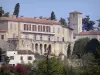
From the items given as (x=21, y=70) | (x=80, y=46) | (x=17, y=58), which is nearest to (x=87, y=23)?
(x=80, y=46)

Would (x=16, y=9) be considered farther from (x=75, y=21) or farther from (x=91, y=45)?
(x=91, y=45)

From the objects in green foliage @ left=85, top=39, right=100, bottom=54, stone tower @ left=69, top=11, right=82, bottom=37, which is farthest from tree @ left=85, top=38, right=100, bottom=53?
stone tower @ left=69, top=11, right=82, bottom=37

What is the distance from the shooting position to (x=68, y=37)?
96562mm

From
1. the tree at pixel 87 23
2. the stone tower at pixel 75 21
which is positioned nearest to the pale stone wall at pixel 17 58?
the stone tower at pixel 75 21

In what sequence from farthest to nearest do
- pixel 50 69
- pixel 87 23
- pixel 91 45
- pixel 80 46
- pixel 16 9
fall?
pixel 87 23, pixel 16 9, pixel 80 46, pixel 91 45, pixel 50 69

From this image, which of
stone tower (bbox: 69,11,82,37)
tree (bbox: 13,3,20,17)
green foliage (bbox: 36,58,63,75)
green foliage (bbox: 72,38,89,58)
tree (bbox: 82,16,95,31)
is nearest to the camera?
green foliage (bbox: 36,58,63,75)

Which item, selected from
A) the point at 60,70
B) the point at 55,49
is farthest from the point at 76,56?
the point at 60,70

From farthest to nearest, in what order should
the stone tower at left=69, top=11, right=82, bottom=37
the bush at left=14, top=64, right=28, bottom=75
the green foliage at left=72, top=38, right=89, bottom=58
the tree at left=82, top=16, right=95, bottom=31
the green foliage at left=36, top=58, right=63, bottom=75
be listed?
the tree at left=82, top=16, right=95, bottom=31, the stone tower at left=69, top=11, right=82, bottom=37, the green foliage at left=72, top=38, right=89, bottom=58, the bush at left=14, top=64, right=28, bottom=75, the green foliage at left=36, top=58, right=63, bottom=75

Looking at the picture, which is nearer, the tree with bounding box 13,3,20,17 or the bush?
the bush

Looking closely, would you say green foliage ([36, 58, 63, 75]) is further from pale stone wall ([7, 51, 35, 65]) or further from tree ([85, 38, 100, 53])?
tree ([85, 38, 100, 53])

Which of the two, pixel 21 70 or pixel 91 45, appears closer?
pixel 21 70

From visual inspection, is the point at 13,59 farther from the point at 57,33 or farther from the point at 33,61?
the point at 57,33

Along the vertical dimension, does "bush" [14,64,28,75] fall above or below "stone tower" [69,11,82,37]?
below

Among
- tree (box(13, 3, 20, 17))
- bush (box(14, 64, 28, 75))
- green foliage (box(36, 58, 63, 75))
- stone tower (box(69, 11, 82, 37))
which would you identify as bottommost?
bush (box(14, 64, 28, 75))
